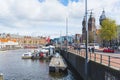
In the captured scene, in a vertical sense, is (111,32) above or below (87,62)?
above

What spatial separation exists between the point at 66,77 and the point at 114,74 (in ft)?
79.3

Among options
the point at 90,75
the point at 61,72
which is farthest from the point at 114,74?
the point at 61,72

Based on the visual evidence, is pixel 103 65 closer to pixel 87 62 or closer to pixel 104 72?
pixel 104 72

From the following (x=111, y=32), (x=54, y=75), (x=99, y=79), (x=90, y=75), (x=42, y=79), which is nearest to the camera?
(x=99, y=79)

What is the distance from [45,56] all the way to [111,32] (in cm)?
2582

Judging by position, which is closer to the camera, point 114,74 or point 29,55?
point 114,74

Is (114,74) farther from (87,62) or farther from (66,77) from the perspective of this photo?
(66,77)

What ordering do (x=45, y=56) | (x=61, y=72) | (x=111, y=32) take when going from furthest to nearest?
(x=111, y=32)
(x=45, y=56)
(x=61, y=72)

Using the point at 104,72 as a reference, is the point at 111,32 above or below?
above

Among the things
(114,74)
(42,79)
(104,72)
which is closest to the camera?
Result: (114,74)

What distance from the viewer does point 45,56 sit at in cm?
9469

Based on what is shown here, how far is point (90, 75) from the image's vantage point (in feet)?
107

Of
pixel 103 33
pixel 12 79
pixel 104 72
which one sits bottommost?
pixel 12 79

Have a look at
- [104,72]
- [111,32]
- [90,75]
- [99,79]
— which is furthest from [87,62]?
[111,32]
